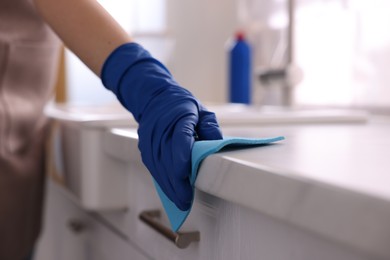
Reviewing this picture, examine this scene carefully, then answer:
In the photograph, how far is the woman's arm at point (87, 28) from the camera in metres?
0.79

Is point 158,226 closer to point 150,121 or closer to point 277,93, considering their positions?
point 150,121

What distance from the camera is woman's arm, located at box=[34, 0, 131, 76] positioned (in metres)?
0.79

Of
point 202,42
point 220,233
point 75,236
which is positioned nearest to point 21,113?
point 75,236

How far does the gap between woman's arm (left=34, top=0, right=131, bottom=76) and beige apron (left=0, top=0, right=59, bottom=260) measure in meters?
0.19

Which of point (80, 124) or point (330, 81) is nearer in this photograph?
point (80, 124)

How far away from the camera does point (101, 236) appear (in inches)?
45.2

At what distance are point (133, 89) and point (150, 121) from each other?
0.11 metres

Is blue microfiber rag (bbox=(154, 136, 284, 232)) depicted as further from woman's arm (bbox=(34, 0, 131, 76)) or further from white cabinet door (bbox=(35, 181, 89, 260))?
white cabinet door (bbox=(35, 181, 89, 260))

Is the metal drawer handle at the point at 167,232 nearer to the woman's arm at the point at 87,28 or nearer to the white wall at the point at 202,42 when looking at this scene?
the woman's arm at the point at 87,28

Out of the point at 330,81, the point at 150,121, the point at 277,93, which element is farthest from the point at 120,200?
the point at 277,93

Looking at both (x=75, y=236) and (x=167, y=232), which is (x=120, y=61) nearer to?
(x=167, y=232)

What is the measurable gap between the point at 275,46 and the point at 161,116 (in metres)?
1.35

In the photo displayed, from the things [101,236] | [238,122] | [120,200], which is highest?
[238,122]

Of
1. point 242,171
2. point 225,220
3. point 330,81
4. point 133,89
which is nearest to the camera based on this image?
point 242,171
